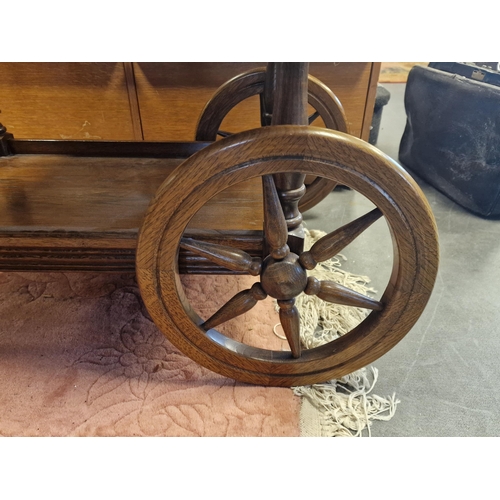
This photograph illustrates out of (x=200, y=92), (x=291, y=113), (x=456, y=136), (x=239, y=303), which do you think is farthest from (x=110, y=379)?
(x=456, y=136)

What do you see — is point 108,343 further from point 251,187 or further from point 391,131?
point 391,131

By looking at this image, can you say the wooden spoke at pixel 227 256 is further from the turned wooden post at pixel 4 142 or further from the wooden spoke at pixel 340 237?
the turned wooden post at pixel 4 142

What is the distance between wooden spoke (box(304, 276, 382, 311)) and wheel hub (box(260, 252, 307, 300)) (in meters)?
0.01

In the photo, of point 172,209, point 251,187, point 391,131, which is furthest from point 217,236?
point 391,131

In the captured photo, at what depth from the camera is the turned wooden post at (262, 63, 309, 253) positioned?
0.48 metres

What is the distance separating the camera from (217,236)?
58cm

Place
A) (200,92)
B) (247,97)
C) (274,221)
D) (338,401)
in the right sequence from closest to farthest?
(274,221), (338,401), (247,97), (200,92)

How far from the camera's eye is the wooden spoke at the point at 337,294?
1.81ft

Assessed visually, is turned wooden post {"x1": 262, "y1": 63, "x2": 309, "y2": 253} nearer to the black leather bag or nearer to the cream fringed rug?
the cream fringed rug

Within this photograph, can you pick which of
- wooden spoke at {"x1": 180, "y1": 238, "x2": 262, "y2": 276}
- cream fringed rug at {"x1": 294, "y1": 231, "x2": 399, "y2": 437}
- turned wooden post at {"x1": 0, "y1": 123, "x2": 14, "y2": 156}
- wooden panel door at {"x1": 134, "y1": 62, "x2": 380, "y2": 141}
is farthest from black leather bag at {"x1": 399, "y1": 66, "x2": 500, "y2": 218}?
turned wooden post at {"x1": 0, "y1": 123, "x2": 14, "y2": 156}

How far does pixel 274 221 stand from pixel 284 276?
0.25ft

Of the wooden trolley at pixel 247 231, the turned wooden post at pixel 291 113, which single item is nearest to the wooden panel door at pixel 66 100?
the wooden trolley at pixel 247 231

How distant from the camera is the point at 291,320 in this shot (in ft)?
1.88

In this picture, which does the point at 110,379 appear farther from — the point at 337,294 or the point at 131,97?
the point at 131,97
